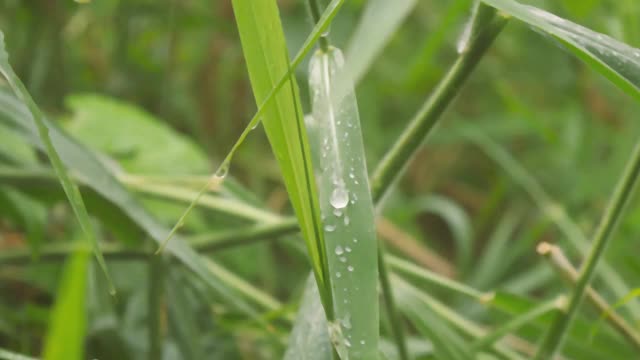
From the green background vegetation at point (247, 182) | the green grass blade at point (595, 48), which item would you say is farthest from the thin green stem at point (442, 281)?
the green grass blade at point (595, 48)

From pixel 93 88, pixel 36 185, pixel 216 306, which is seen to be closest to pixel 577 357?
pixel 216 306

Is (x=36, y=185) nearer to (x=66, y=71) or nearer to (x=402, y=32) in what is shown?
(x=66, y=71)

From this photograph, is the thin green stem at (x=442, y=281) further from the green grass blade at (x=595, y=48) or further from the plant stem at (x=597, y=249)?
the green grass blade at (x=595, y=48)

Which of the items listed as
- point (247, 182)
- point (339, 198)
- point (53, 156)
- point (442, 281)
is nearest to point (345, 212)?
point (339, 198)

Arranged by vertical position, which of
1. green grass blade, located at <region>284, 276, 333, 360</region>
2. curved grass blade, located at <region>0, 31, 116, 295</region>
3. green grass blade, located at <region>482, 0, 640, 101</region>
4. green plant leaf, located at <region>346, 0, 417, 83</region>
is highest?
green grass blade, located at <region>482, 0, 640, 101</region>

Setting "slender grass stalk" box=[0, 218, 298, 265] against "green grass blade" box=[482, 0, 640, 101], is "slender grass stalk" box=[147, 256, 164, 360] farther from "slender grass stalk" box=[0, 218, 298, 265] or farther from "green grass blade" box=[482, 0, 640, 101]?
"green grass blade" box=[482, 0, 640, 101]

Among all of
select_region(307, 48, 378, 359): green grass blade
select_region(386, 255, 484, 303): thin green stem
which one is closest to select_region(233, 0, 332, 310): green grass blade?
select_region(307, 48, 378, 359): green grass blade

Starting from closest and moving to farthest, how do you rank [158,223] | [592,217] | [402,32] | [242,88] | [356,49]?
[356,49] < [158,223] < [592,217] < [242,88] < [402,32]
